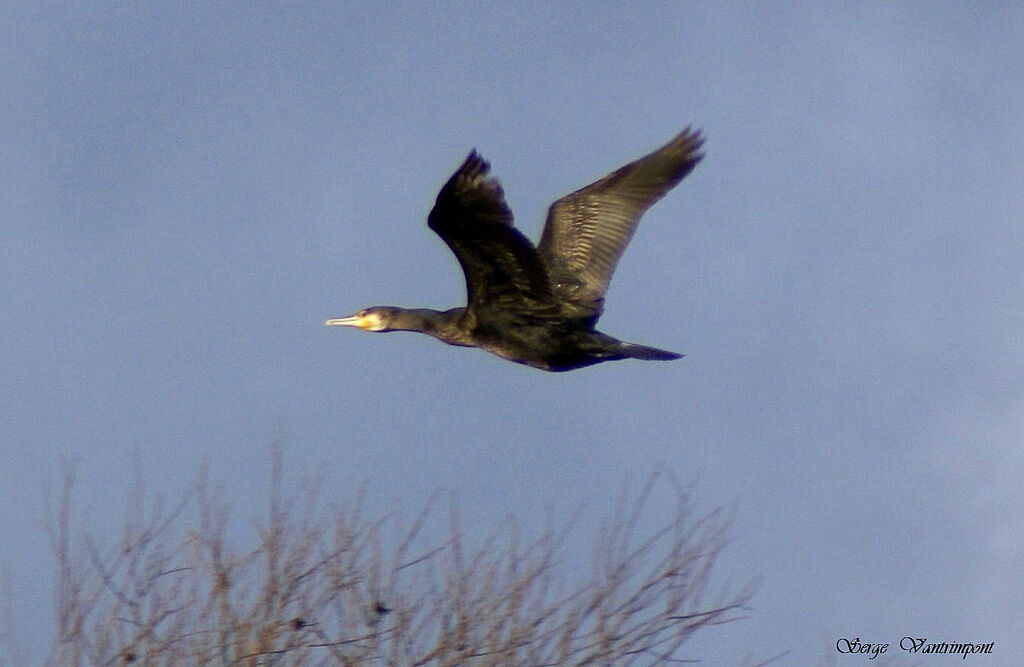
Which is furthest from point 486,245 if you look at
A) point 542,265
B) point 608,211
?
point 608,211

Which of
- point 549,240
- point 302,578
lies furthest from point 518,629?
point 549,240

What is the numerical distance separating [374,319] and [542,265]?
155 centimetres

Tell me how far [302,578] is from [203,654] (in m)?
0.54

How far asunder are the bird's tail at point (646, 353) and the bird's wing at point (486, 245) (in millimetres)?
478

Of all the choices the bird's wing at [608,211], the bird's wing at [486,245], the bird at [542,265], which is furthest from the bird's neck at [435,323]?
the bird's wing at [608,211]

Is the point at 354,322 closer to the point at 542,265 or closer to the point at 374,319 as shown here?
the point at 374,319

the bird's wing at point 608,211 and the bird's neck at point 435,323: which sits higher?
the bird's wing at point 608,211

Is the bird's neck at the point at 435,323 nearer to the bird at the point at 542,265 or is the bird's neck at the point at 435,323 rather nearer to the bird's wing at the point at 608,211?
the bird at the point at 542,265

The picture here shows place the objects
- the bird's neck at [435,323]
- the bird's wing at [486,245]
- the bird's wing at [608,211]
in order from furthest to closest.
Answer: the bird's wing at [608,211] → the bird's neck at [435,323] → the bird's wing at [486,245]

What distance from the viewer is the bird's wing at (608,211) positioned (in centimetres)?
945

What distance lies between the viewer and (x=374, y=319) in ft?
31.0

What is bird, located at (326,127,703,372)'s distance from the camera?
7703 mm

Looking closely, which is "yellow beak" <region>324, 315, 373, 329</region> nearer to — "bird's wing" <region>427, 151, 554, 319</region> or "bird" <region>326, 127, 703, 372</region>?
"bird" <region>326, 127, 703, 372</region>

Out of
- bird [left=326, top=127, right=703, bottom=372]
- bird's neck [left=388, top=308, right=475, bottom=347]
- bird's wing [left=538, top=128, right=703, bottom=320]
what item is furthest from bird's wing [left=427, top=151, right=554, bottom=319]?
bird's wing [left=538, top=128, right=703, bottom=320]
